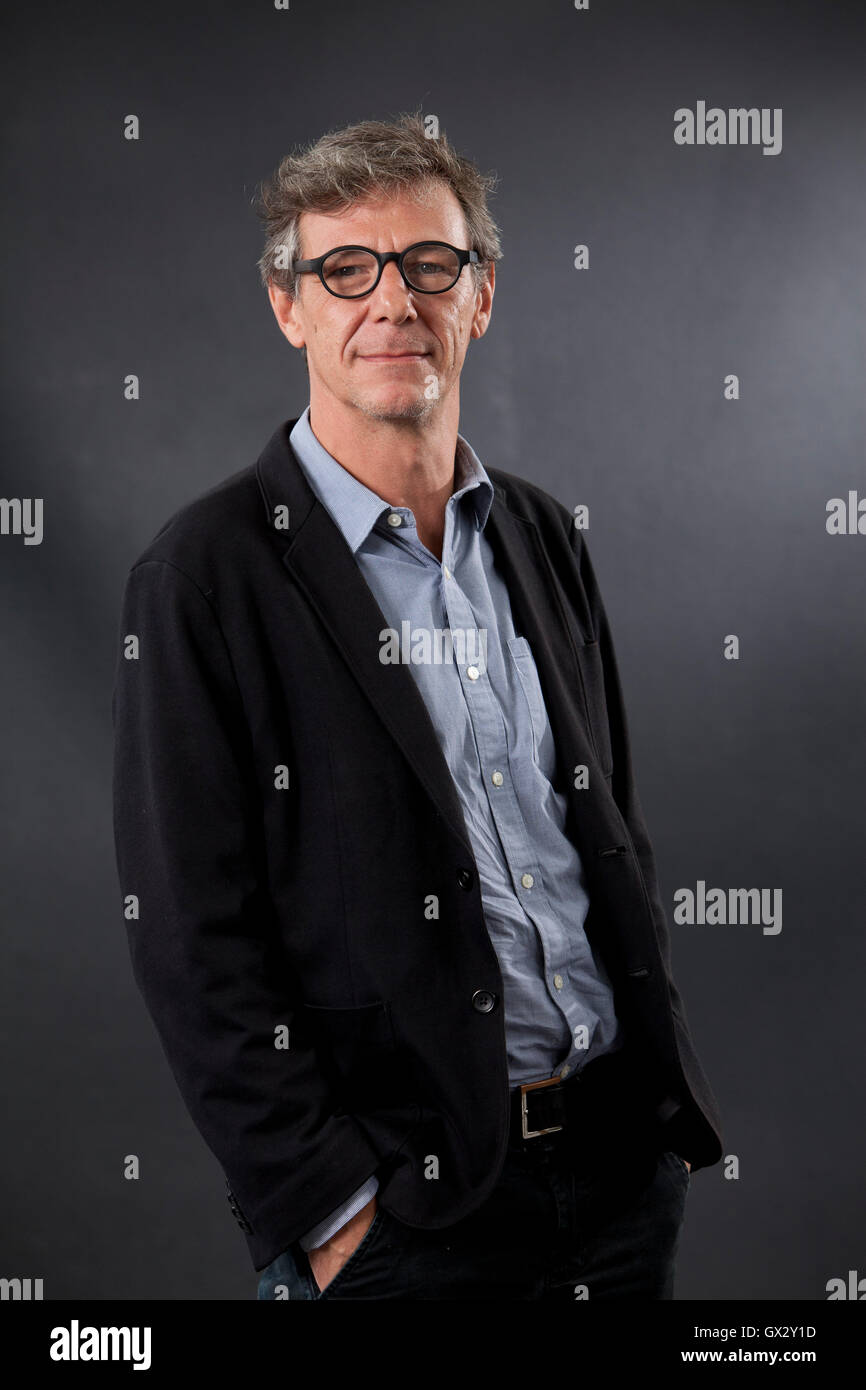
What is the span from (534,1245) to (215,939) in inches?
25.0

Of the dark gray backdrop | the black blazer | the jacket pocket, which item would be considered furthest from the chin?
the dark gray backdrop

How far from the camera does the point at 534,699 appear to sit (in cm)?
200

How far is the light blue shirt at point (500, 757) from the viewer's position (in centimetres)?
185

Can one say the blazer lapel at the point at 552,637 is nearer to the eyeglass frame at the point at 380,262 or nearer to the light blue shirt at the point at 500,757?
the light blue shirt at the point at 500,757

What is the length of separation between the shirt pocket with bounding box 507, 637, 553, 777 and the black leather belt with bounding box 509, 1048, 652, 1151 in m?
0.45

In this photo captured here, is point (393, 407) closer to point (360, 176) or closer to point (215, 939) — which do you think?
point (360, 176)

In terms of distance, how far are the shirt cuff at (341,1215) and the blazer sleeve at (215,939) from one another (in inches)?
1.4

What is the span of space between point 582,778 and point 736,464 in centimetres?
165

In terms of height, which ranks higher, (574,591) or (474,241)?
(474,241)

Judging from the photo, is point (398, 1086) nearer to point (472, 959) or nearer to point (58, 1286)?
point (472, 959)

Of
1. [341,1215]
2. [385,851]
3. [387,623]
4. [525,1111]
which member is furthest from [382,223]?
[341,1215]

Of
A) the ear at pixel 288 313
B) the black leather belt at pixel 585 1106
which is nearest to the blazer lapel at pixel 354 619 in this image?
the ear at pixel 288 313

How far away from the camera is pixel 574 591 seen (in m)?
2.27
